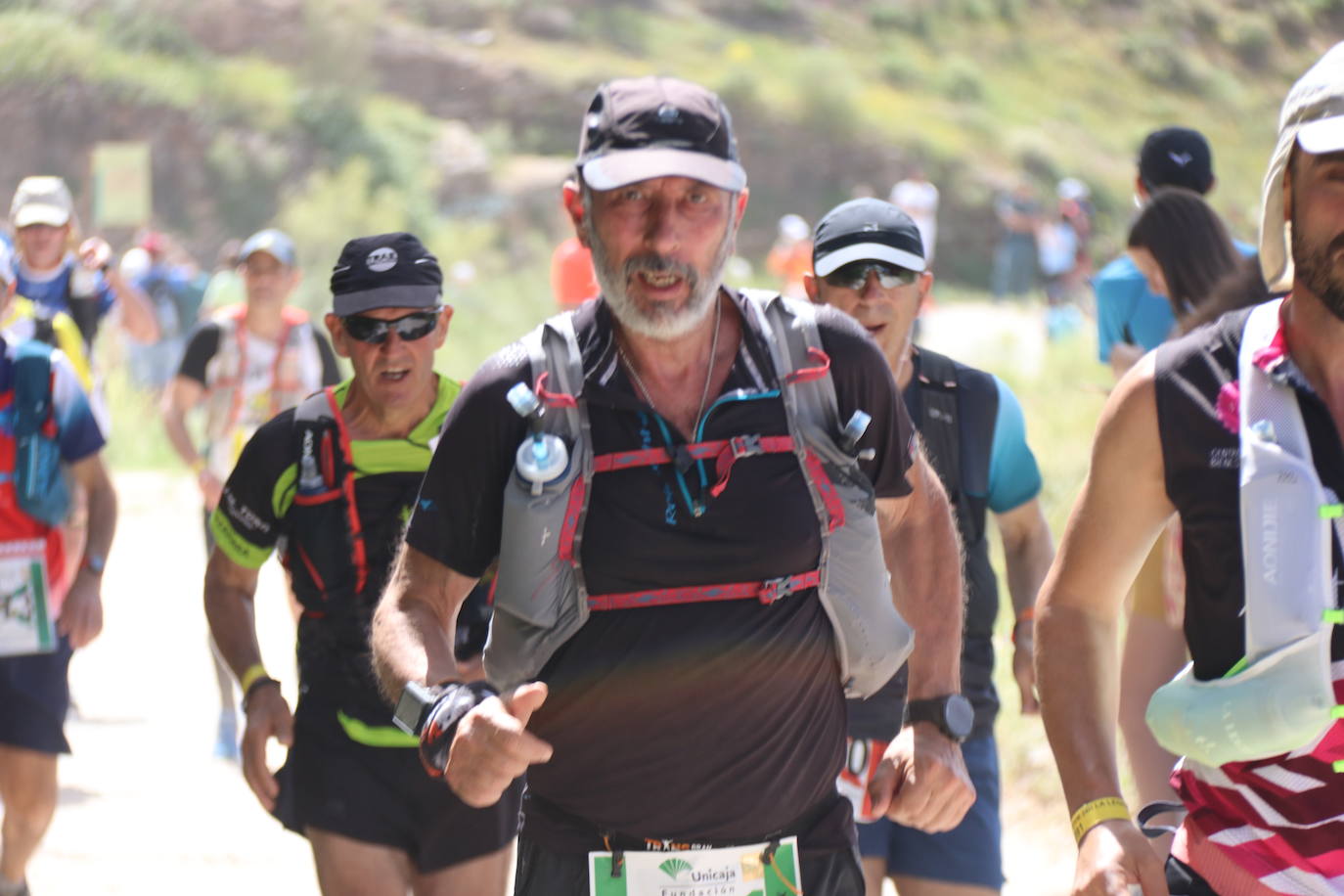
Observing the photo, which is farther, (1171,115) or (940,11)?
(940,11)

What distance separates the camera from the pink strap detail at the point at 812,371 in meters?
3.25

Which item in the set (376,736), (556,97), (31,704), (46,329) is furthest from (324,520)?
(556,97)

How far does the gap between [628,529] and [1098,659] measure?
796 millimetres

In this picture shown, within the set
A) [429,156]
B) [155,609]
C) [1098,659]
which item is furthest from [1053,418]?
[429,156]

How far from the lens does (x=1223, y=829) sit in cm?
290

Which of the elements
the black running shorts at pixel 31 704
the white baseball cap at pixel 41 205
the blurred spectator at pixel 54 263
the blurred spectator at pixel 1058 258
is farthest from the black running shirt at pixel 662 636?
the blurred spectator at pixel 1058 258

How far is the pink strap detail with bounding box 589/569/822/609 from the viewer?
3.12 m

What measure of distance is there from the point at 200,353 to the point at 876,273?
482 centimetres

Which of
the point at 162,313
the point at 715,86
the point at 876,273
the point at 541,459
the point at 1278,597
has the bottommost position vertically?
the point at 1278,597

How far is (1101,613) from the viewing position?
310cm

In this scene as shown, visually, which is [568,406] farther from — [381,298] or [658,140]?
[381,298]

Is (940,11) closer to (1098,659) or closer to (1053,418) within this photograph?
(1053,418)

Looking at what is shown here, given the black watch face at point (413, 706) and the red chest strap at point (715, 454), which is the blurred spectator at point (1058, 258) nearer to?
the red chest strap at point (715, 454)

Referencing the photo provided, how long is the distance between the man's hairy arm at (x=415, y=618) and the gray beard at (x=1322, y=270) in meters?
1.44
